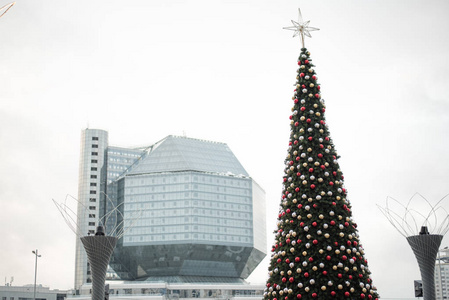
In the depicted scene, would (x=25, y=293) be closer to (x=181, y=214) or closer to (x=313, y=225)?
(x=181, y=214)

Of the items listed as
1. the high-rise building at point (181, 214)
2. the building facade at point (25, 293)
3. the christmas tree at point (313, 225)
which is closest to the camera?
the christmas tree at point (313, 225)

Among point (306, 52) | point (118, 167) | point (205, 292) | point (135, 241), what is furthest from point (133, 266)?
point (306, 52)

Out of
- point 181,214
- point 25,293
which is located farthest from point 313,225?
point 25,293

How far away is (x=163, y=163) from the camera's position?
471 feet

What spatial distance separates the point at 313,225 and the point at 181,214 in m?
111

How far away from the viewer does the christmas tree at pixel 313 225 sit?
26984mm

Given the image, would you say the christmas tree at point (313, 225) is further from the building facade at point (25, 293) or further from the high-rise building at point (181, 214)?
the building facade at point (25, 293)

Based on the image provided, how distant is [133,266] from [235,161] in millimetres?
35411

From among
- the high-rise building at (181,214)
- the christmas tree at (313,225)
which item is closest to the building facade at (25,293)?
the high-rise building at (181,214)

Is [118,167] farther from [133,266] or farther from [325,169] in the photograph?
[325,169]

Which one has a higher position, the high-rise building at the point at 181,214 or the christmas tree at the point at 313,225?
the high-rise building at the point at 181,214

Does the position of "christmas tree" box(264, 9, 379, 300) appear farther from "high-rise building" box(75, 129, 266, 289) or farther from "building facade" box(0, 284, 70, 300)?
"building facade" box(0, 284, 70, 300)

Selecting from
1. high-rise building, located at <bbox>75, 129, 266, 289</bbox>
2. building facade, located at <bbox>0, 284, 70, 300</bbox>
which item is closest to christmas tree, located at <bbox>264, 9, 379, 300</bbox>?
high-rise building, located at <bbox>75, 129, 266, 289</bbox>

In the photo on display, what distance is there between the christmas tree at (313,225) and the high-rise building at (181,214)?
342 feet
